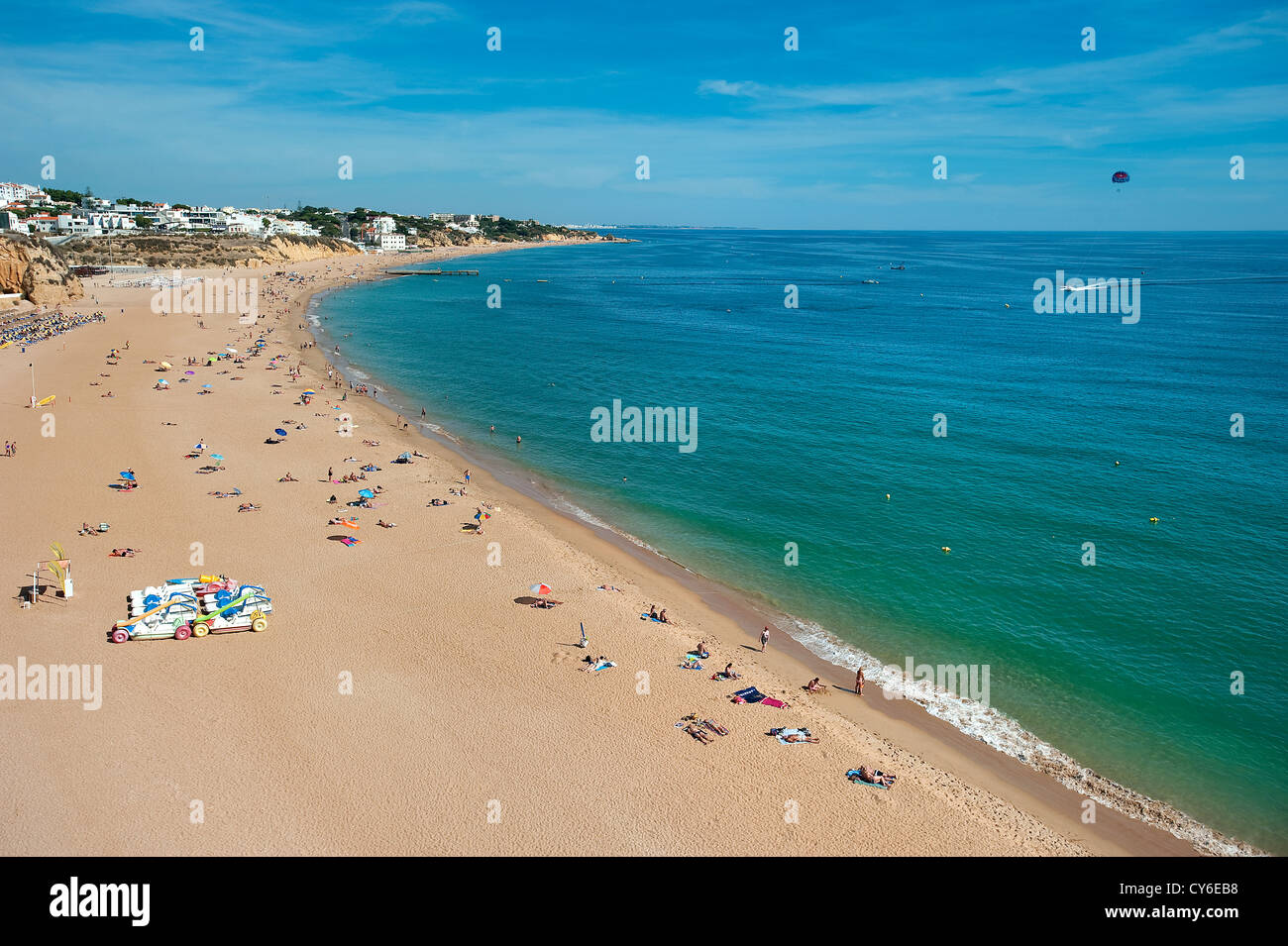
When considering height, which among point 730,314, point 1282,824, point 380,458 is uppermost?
point 730,314

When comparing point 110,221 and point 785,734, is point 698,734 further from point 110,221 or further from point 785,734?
point 110,221

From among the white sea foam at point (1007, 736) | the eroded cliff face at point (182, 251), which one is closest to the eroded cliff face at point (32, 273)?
the eroded cliff face at point (182, 251)

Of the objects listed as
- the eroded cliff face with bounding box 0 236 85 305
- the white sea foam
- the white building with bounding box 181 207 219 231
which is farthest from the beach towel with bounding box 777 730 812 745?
the white building with bounding box 181 207 219 231

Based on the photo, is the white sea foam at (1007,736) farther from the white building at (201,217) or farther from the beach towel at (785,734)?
the white building at (201,217)

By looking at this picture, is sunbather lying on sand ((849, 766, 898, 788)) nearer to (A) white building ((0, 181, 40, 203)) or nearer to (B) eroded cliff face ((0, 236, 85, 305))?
(B) eroded cliff face ((0, 236, 85, 305))

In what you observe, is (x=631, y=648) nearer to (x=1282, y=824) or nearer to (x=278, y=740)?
(x=278, y=740)
